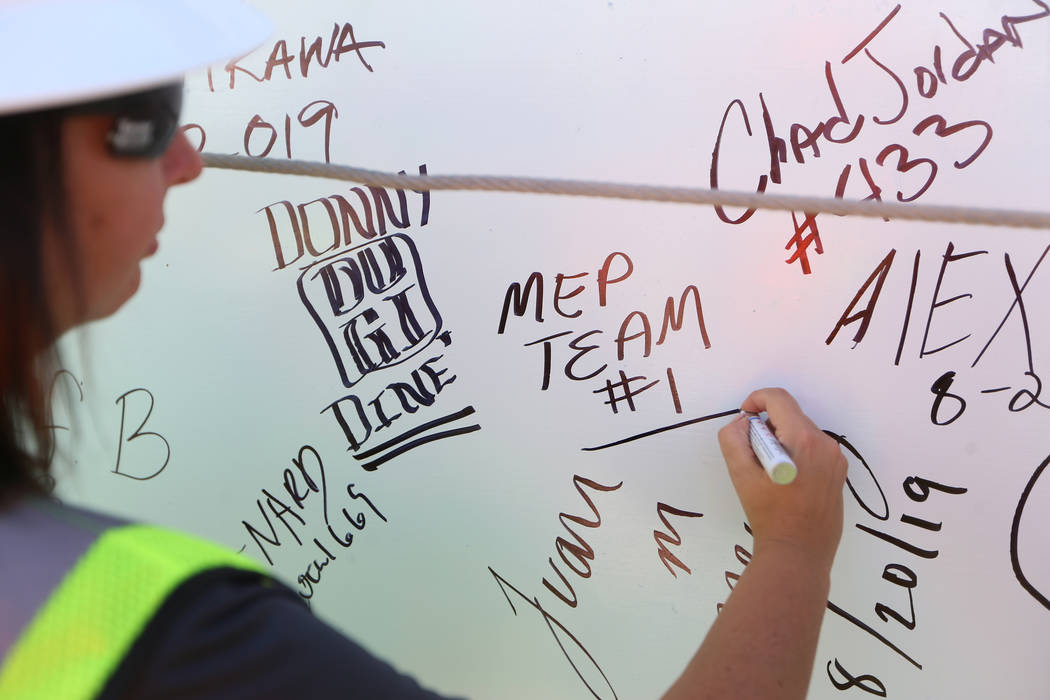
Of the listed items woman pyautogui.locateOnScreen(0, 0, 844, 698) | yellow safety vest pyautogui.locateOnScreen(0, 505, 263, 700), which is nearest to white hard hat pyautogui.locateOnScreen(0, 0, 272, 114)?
woman pyautogui.locateOnScreen(0, 0, 844, 698)

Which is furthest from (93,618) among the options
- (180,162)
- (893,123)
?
(893,123)

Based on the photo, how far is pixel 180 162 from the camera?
50cm

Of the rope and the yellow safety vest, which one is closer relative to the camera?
the yellow safety vest

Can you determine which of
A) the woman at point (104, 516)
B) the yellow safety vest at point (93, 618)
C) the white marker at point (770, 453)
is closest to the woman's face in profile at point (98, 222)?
the woman at point (104, 516)

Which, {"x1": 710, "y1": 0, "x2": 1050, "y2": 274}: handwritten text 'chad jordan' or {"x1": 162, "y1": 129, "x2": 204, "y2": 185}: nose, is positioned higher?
{"x1": 710, "y1": 0, "x2": 1050, "y2": 274}: handwritten text 'chad jordan'

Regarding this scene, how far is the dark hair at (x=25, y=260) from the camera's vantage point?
358mm

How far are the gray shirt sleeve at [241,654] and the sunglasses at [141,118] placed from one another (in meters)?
0.23

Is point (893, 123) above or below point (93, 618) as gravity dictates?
above

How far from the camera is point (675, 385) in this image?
0.73 m

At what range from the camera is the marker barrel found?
0.57 m

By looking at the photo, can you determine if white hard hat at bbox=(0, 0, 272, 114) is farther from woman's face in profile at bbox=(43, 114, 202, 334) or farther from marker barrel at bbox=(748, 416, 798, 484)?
marker barrel at bbox=(748, 416, 798, 484)

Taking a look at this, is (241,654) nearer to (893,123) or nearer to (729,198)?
(729,198)

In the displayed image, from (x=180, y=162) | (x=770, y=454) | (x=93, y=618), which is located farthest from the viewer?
(x=770, y=454)

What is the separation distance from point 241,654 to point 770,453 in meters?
0.42
